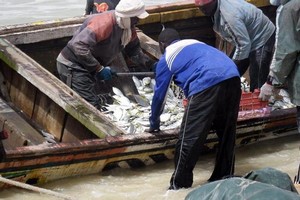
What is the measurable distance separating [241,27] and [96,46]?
1642 millimetres

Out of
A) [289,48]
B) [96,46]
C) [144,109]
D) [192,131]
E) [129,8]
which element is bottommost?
[144,109]

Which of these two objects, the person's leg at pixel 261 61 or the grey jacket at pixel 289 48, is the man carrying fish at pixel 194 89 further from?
the person's leg at pixel 261 61

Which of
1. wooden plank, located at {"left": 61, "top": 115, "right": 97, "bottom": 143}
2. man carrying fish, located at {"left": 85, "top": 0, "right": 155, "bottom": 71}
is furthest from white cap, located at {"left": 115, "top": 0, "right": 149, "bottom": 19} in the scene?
wooden plank, located at {"left": 61, "top": 115, "right": 97, "bottom": 143}

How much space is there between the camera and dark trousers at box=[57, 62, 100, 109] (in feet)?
26.0

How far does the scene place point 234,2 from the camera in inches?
321

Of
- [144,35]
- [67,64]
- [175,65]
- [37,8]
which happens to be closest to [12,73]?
[67,64]

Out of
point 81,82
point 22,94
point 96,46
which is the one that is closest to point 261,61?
point 96,46

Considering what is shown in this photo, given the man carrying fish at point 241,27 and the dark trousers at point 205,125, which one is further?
the man carrying fish at point 241,27

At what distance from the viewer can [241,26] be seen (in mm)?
7938

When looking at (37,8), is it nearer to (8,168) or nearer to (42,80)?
(42,80)

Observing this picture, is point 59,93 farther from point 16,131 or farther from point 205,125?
point 205,125

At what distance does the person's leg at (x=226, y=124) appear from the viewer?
6.49 m

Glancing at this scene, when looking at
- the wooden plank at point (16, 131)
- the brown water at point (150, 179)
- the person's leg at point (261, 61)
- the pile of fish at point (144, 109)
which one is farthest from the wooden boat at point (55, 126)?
the person's leg at point (261, 61)

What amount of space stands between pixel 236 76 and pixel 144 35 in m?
3.10
